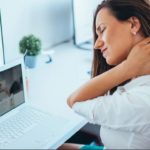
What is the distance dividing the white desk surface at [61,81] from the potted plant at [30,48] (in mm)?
70

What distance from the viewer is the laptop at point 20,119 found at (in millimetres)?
976

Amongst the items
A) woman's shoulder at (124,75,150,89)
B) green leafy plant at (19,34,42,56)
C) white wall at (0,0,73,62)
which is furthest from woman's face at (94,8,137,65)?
white wall at (0,0,73,62)

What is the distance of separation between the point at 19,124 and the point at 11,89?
0.50 ft

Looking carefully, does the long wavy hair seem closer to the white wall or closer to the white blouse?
the white blouse

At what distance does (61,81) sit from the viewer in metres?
1.55

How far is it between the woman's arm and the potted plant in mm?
758

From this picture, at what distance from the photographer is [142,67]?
948 mm

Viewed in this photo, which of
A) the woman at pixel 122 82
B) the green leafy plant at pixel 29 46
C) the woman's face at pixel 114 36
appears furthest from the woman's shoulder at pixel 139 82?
the green leafy plant at pixel 29 46

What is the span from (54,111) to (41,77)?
445 mm

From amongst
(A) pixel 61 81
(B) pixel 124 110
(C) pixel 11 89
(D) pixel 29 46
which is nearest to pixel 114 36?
(B) pixel 124 110

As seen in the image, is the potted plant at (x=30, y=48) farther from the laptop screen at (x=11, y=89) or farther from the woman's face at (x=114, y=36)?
the woman's face at (x=114, y=36)

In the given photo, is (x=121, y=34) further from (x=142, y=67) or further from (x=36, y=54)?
(x=36, y=54)

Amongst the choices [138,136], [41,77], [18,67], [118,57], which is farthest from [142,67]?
[41,77]

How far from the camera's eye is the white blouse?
2.79ft
